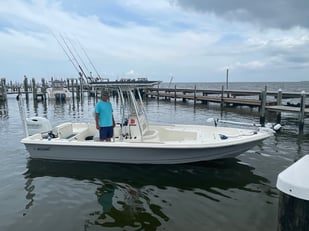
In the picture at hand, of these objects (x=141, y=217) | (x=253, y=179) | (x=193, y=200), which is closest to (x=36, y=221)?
(x=141, y=217)

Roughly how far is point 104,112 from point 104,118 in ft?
0.55

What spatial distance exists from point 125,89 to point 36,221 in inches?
166

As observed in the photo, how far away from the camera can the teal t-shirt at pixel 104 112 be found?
23.5ft

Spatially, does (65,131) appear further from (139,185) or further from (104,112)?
(139,185)

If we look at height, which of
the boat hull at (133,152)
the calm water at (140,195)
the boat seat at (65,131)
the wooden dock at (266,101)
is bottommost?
the calm water at (140,195)

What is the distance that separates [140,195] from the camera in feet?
18.6

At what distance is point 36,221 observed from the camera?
15.3ft

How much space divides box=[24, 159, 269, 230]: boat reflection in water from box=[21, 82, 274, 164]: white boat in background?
0.96 feet

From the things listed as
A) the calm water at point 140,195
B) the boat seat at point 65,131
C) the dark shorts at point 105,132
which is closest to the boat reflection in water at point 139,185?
the calm water at point 140,195

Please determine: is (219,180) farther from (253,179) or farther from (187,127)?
(187,127)

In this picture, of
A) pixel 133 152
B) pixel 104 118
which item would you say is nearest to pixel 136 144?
pixel 133 152

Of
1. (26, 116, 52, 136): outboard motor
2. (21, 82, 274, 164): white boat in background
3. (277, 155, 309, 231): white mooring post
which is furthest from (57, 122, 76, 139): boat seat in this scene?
(277, 155, 309, 231): white mooring post

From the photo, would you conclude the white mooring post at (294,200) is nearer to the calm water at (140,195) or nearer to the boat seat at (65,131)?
the calm water at (140,195)

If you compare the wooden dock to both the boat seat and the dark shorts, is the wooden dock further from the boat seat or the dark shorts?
the dark shorts
